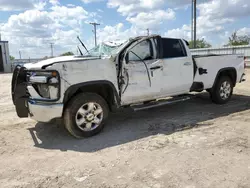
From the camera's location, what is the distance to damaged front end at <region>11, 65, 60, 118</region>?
4527 millimetres

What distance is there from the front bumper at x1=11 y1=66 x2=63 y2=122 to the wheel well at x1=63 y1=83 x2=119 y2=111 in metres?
0.28

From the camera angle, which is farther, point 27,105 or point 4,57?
point 4,57

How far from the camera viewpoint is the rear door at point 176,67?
6.00m

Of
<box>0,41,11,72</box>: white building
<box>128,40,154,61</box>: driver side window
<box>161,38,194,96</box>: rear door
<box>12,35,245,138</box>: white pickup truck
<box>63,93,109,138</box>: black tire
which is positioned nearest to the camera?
<box>12,35,245,138</box>: white pickup truck

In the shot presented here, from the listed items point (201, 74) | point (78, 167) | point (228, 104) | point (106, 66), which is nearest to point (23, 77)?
point (106, 66)

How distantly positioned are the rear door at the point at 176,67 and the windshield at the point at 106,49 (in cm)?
110

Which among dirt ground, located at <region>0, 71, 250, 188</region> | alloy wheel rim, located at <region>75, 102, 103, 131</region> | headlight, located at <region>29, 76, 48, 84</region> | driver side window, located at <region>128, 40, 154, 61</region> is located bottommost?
dirt ground, located at <region>0, 71, 250, 188</region>

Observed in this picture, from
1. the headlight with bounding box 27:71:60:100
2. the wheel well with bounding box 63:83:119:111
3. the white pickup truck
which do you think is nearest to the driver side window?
the white pickup truck

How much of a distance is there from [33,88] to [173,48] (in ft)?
10.9

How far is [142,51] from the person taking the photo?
5.70 meters

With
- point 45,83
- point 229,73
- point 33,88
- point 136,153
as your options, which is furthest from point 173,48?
point 33,88

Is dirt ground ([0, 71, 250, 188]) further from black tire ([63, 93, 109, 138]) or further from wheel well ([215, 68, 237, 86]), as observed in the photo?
wheel well ([215, 68, 237, 86])

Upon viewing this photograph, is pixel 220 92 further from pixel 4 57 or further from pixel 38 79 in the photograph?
pixel 4 57

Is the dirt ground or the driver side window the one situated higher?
the driver side window
